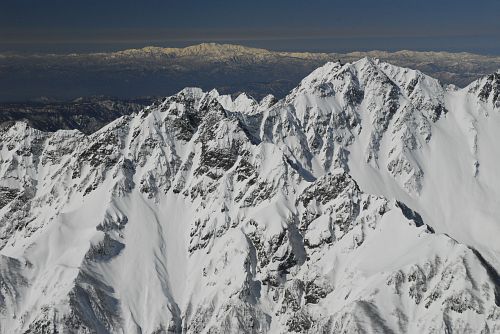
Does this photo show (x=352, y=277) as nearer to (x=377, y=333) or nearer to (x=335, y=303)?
(x=335, y=303)

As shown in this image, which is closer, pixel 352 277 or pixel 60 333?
pixel 352 277

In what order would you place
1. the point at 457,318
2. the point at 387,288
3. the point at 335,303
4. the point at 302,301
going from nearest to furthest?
the point at 457,318, the point at 387,288, the point at 335,303, the point at 302,301

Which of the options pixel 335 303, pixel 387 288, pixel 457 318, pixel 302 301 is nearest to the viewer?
pixel 457 318

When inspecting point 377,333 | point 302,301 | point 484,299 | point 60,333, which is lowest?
point 60,333

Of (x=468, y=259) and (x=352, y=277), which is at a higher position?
(x=468, y=259)

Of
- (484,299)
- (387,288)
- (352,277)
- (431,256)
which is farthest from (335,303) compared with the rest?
(484,299)

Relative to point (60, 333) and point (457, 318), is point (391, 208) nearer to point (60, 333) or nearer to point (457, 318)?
point (457, 318)

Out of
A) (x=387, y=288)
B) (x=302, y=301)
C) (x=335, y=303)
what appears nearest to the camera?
(x=387, y=288)

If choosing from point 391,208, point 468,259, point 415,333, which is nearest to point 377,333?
point 415,333

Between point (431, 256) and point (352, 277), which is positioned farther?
point (352, 277)
